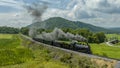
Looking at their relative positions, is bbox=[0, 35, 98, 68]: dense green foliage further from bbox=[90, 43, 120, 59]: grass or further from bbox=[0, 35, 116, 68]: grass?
bbox=[90, 43, 120, 59]: grass

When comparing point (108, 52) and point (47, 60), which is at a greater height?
point (47, 60)

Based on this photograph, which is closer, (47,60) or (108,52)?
(47,60)

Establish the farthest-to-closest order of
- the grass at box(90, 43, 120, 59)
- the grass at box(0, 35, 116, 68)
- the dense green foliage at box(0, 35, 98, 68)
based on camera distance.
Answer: the grass at box(90, 43, 120, 59), the dense green foliage at box(0, 35, 98, 68), the grass at box(0, 35, 116, 68)

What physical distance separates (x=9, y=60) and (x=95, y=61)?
2488 centimetres

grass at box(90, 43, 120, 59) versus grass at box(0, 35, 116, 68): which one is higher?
grass at box(0, 35, 116, 68)

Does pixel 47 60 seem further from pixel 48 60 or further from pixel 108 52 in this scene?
pixel 108 52

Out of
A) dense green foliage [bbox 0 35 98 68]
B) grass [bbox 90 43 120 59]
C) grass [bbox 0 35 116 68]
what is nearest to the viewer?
grass [bbox 0 35 116 68]

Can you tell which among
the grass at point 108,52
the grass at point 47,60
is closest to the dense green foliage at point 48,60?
the grass at point 47,60

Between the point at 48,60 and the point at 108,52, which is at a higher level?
the point at 48,60

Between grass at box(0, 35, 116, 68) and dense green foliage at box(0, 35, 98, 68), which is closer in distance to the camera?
grass at box(0, 35, 116, 68)

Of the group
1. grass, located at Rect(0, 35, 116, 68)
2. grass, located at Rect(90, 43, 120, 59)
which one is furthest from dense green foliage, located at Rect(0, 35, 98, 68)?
grass, located at Rect(90, 43, 120, 59)

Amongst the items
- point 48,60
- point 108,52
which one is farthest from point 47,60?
point 108,52

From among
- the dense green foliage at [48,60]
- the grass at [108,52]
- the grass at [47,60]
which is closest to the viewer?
the grass at [47,60]

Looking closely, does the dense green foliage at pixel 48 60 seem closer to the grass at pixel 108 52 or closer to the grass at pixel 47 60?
the grass at pixel 47 60
